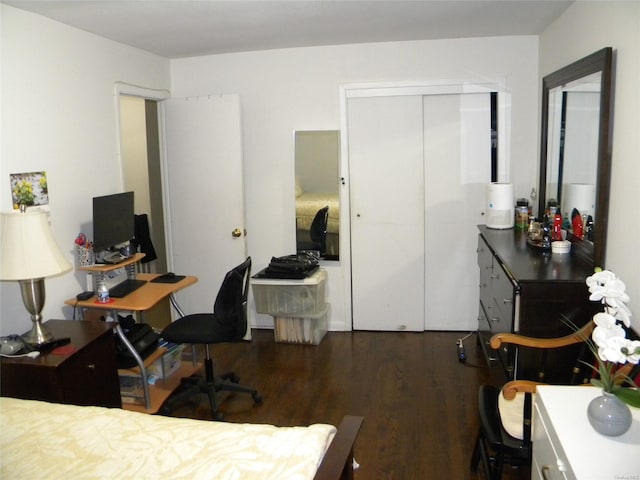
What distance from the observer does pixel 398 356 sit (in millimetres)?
4180

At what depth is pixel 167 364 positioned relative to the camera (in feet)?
12.2

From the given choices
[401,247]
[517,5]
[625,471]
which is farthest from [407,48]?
[625,471]

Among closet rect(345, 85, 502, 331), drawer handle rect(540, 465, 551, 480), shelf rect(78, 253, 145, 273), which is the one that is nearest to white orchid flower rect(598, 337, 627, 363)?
drawer handle rect(540, 465, 551, 480)

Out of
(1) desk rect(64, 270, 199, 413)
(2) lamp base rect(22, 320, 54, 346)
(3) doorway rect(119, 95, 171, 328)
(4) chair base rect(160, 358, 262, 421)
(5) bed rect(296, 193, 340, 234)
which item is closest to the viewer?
(2) lamp base rect(22, 320, 54, 346)

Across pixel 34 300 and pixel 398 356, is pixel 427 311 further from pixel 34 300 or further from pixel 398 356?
pixel 34 300

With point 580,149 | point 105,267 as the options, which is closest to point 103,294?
point 105,267

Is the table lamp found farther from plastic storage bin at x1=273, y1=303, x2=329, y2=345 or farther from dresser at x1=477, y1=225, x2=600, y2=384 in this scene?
dresser at x1=477, y1=225, x2=600, y2=384

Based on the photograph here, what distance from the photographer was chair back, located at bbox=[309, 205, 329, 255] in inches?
183

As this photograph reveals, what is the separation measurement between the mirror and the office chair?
60 cm

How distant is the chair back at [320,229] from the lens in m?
4.66

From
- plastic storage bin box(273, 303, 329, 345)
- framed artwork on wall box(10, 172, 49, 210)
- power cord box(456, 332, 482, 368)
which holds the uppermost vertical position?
→ framed artwork on wall box(10, 172, 49, 210)

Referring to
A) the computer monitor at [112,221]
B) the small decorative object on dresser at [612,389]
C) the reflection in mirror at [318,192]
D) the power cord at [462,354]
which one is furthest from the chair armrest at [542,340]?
the computer monitor at [112,221]

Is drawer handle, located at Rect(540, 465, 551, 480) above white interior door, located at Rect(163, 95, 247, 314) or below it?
below

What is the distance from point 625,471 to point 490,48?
355 cm
